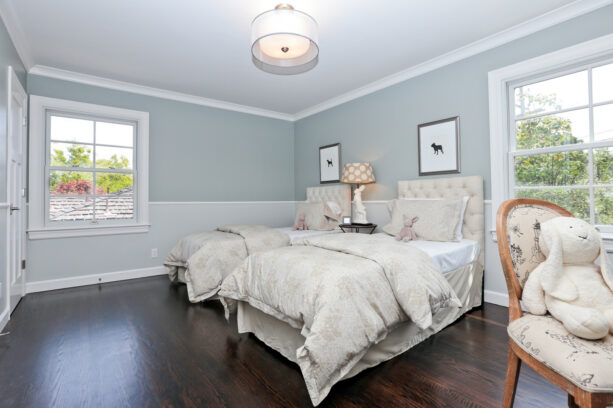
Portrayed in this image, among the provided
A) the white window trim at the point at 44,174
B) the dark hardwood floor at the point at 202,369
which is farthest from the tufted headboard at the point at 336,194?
the white window trim at the point at 44,174

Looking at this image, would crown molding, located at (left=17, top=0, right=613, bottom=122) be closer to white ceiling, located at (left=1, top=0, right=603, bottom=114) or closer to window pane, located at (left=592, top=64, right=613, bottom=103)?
white ceiling, located at (left=1, top=0, right=603, bottom=114)

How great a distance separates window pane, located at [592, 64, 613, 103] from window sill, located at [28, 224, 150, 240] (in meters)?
4.86

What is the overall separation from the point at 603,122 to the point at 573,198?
2.04 ft

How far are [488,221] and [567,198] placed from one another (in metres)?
0.62

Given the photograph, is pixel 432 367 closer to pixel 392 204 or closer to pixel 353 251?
pixel 353 251

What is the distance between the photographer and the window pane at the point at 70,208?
12.0 feet

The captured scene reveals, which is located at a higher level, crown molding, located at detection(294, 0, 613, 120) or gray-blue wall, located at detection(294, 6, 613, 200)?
crown molding, located at detection(294, 0, 613, 120)

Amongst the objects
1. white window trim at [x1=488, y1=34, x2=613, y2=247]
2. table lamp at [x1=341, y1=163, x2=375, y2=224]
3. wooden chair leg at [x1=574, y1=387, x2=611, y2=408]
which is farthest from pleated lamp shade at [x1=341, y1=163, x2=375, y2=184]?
wooden chair leg at [x1=574, y1=387, x2=611, y2=408]

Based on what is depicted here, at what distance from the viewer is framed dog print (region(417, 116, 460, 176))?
329cm

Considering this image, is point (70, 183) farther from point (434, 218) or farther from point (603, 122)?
point (603, 122)

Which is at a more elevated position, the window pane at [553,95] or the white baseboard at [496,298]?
the window pane at [553,95]

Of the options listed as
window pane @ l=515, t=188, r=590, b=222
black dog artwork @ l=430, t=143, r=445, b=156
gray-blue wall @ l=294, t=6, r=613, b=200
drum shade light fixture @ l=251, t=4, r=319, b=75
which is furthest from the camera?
black dog artwork @ l=430, t=143, r=445, b=156

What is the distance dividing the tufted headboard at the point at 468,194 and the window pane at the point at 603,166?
0.82 m

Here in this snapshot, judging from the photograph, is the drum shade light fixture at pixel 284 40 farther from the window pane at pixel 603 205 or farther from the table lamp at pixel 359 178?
the window pane at pixel 603 205
